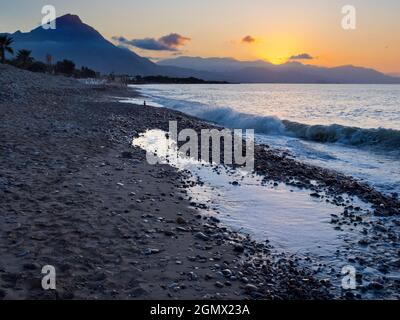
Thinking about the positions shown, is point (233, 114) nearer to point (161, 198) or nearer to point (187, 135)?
point (187, 135)

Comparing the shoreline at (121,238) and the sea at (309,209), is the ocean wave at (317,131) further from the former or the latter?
the shoreline at (121,238)

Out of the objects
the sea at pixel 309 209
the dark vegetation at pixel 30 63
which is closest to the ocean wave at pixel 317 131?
the sea at pixel 309 209

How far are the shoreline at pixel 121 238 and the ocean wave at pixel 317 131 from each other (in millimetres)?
10244

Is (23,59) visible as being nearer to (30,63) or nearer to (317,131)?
(30,63)

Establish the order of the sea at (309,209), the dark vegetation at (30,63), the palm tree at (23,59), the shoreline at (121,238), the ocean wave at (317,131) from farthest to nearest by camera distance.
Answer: the palm tree at (23,59), the dark vegetation at (30,63), the ocean wave at (317,131), the sea at (309,209), the shoreline at (121,238)

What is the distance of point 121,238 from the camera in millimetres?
6613

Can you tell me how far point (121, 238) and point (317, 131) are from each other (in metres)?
21.5

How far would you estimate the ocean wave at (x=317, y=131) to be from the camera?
68.9 ft

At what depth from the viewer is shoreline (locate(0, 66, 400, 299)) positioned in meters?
5.15

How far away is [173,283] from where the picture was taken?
208 inches

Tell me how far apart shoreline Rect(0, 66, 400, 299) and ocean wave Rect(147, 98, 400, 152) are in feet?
33.6

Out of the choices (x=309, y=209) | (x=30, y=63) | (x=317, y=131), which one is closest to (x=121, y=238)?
(x=309, y=209)
